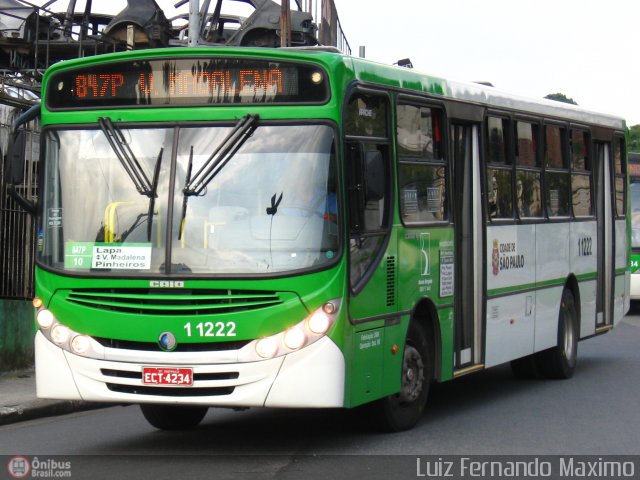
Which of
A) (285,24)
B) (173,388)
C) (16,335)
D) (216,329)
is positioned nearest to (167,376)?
(173,388)

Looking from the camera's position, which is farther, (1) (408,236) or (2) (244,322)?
(1) (408,236)

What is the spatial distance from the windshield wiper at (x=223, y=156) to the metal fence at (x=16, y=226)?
606 cm

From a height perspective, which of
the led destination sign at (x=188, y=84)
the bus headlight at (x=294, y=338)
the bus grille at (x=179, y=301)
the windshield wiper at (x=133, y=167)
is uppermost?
the led destination sign at (x=188, y=84)

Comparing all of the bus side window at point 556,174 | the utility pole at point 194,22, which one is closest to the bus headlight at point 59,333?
the bus side window at point 556,174

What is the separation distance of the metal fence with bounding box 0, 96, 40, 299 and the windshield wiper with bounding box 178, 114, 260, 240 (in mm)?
6052

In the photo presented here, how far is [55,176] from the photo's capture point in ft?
30.6

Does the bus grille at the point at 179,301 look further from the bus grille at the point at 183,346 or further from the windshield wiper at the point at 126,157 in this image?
the windshield wiper at the point at 126,157

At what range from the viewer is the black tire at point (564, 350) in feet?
47.2

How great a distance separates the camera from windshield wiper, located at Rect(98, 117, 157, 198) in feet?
29.3

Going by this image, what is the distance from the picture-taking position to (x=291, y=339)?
28.3 ft

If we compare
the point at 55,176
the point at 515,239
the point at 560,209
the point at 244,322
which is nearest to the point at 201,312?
the point at 244,322

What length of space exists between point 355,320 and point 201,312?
3.58 feet

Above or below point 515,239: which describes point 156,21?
above

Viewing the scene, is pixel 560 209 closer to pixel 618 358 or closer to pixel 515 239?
pixel 515 239
